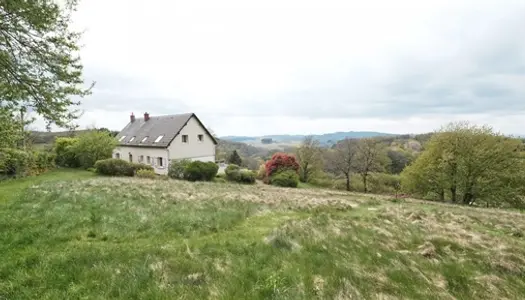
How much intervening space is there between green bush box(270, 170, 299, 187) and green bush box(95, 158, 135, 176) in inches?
733

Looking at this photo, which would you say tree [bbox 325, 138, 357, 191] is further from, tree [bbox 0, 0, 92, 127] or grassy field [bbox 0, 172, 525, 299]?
tree [bbox 0, 0, 92, 127]

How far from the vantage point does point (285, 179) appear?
1713 inches

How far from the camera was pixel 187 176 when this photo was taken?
3784 centimetres

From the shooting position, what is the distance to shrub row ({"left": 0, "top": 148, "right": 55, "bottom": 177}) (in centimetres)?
2855

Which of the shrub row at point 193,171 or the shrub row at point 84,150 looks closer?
the shrub row at point 193,171

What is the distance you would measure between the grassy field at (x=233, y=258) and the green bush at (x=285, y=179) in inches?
1218

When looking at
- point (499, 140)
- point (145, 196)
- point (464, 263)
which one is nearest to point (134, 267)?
point (464, 263)

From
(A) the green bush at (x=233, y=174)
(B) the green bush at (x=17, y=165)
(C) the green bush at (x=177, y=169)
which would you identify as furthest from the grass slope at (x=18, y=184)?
(A) the green bush at (x=233, y=174)

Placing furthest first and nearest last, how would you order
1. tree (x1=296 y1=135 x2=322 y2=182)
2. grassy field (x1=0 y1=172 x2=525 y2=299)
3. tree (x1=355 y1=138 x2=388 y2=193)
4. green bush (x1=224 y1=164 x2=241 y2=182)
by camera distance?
tree (x1=296 y1=135 x2=322 y2=182), tree (x1=355 y1=138 x2=388 y2=193), green bush (x1=224 y1=164 x2=241 y2=182), grassy field (x1=0 y1=172 x2=525 y2=299)

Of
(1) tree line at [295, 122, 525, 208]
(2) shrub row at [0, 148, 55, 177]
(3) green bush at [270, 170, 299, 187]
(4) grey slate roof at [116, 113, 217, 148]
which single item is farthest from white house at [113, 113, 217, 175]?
(1) tree line at [295, 122, 525, 208]

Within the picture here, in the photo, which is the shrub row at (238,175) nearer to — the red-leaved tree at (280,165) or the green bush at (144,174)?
the red-leaved tree at (280,165)

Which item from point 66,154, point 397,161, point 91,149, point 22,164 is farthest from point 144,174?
point 397,161

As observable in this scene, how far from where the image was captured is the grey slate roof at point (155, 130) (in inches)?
1758

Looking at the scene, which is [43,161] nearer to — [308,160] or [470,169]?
[308,160]
